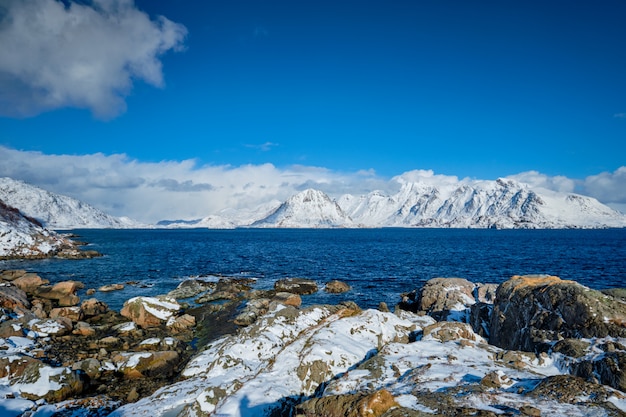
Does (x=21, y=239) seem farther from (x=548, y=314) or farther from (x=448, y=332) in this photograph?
(x=548, y=314)

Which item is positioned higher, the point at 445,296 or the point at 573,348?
the point at 573,348

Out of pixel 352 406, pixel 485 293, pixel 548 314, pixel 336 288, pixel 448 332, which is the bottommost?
pixel 336 288

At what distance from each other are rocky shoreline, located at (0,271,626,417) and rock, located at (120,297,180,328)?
1493 mm

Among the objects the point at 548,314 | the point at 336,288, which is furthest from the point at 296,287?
the point at 548,314

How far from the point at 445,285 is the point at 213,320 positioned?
20095 millimetres

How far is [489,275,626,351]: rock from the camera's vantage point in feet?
41.6

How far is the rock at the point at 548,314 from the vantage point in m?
12.7

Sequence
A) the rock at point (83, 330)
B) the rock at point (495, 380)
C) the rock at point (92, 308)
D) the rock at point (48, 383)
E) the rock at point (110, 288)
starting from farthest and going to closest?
the rock at point (110, 288) → the rock at point (92, 308) → the rock at point (83, 330) → the rock at point (48, 383) → the rock at point (495, 380)

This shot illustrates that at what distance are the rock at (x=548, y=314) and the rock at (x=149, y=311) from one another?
23926mm

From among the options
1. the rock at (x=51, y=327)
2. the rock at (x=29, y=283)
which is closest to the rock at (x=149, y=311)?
the rock at (x=51, y=327)

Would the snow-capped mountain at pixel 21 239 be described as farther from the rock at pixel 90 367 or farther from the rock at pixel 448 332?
the rock at pixel 448 332

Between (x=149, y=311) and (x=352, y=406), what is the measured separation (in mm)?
24473

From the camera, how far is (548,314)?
14.5m

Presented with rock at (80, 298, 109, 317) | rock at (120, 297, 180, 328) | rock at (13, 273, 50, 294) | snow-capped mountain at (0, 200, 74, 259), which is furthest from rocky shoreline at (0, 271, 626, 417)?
snow-capped mountain at (0, 200, 74, 259)
